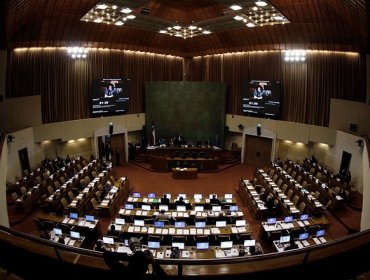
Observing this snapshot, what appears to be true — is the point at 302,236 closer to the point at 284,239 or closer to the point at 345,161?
the point at 284,239

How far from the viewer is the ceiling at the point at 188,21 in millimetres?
11972

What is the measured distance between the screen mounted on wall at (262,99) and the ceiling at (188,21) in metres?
2.20

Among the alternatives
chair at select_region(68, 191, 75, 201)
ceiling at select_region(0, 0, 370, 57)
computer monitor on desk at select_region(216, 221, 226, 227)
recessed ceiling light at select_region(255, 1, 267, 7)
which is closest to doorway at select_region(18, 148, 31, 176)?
chair at select_region(68, 191, 75, 201)

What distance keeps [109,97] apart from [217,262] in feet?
62.1

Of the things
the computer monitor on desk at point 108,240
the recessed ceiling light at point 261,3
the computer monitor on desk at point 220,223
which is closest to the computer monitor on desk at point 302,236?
the computer monitor on desk at point 220,223

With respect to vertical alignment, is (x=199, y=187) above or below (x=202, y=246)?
below

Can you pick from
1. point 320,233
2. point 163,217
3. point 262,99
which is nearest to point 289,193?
point 320,233

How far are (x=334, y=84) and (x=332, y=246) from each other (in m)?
16.3

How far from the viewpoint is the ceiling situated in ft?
39.3

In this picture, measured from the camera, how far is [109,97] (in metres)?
20.6

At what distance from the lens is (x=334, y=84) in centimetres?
1752

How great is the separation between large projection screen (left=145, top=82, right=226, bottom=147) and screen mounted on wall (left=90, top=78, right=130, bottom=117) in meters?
1.88

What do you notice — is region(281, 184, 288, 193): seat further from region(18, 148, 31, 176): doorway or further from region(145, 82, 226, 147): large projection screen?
region(18, 148, 31, 176): doorway

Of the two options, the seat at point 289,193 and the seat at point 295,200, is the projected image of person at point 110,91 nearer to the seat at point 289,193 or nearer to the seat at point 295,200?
the seat at point 289,193
